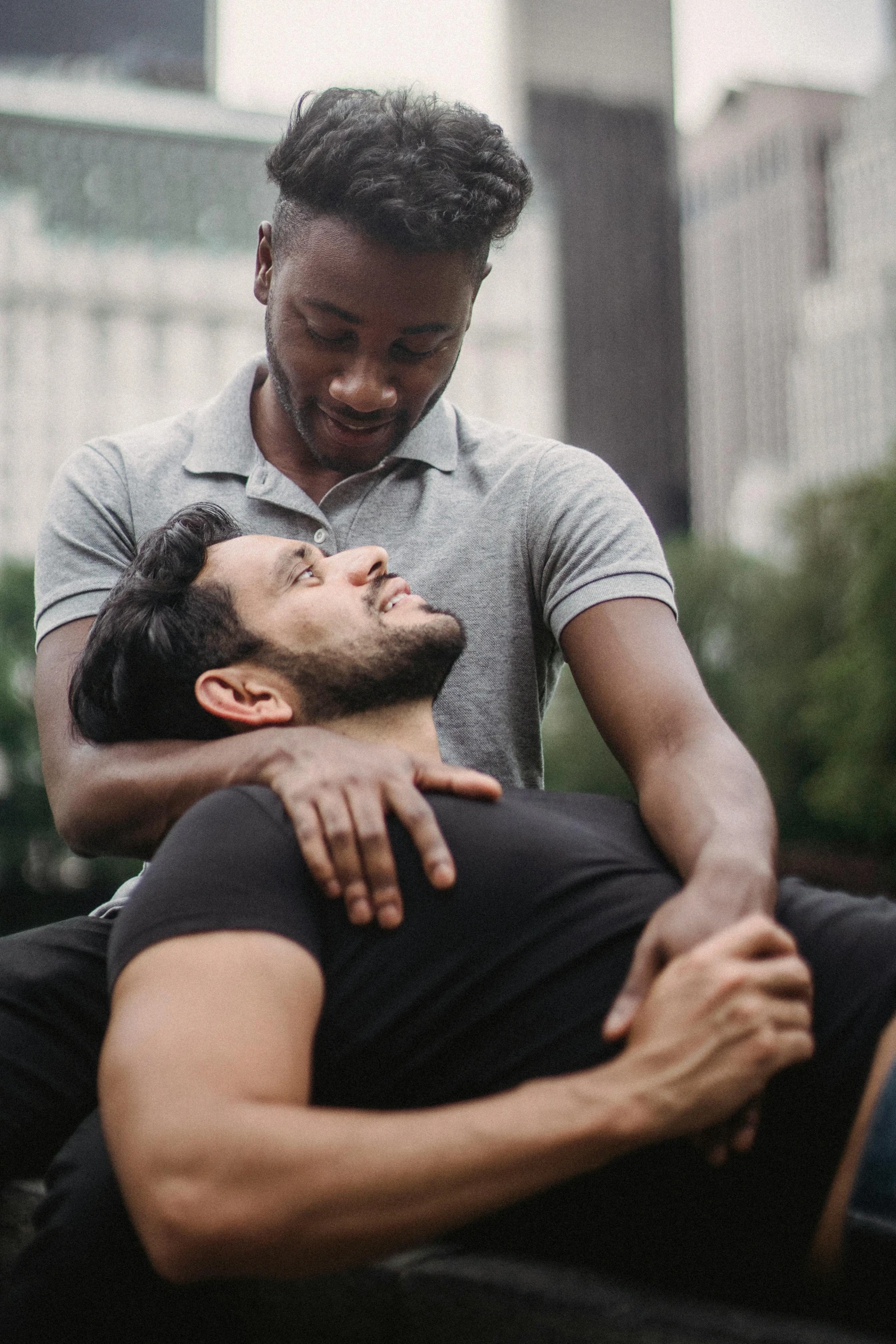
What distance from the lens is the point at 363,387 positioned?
124 inches

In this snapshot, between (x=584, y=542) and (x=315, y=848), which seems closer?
(x=315, y=848)

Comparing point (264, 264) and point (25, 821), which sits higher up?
point (264, 264)

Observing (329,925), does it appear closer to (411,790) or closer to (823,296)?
(411,790)

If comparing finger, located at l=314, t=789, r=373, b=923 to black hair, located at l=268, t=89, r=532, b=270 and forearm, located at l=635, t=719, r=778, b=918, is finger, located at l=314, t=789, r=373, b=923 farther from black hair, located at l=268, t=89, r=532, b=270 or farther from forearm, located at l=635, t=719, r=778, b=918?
black hair, located at l=268, t=89, r=532, b=270

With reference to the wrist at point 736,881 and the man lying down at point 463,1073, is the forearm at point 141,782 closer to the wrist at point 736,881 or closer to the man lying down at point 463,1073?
the man lying down at point 463,1073

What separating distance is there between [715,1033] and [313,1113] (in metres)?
0.54

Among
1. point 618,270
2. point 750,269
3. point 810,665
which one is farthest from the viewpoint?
point 750,269

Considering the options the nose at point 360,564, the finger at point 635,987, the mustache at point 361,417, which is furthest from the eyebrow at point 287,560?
the finger at point 635,987

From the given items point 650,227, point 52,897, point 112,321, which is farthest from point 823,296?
point 52,897

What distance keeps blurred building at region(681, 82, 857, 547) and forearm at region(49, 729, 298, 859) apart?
393ft

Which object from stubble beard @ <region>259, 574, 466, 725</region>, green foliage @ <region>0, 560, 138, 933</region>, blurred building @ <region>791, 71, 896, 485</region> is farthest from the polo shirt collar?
blurred building @ <region>791, 71, 896, 485</region>

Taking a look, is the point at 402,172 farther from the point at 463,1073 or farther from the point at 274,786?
the point at 463,1073

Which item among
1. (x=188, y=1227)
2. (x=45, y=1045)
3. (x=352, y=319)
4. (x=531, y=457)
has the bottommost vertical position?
(x=45, y=1045)

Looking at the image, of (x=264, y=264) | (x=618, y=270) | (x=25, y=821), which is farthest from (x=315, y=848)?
(x=618, y=270)
